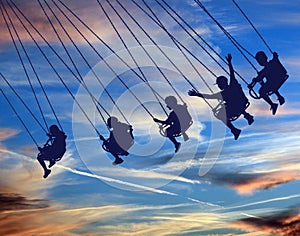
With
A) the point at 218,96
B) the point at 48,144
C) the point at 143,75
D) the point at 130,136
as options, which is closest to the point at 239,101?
the point at 218,96

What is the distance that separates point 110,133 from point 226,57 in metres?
5.44

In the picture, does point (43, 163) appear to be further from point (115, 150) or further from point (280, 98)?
point (280, 98)

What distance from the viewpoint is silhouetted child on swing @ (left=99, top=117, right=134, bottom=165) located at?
796 inches

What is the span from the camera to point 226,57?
16.3m

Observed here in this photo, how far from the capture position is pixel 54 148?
21812 mm

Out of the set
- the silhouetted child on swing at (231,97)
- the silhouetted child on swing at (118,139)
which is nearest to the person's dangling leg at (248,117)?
the silhouetted child on swing at (231,97)

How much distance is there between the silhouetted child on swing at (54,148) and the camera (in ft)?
71.3

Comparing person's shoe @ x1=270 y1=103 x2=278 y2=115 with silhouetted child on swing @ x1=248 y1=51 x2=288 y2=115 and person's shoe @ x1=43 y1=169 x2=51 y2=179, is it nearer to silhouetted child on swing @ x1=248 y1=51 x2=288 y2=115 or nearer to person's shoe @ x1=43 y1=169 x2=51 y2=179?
silhouetted child on swing @ x1=248 y1=51 x2=288 y2=115

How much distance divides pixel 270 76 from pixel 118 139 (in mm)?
5477

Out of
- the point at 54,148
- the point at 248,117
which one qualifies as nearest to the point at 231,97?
the point at 248,117

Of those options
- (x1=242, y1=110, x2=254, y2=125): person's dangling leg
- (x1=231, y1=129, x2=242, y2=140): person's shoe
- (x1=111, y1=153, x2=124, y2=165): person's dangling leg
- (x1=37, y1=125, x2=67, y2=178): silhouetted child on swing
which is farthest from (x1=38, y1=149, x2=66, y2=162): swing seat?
(x1=242, y1=110, x2=254, y2=125): person's dangling leg

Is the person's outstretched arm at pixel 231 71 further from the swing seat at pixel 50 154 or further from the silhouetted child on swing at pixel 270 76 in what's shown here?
Result: the swing seat at pixel 50 154

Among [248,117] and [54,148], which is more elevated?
[54,148]

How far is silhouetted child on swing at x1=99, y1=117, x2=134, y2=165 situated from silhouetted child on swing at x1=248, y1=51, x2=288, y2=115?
486 cm
